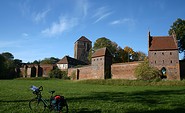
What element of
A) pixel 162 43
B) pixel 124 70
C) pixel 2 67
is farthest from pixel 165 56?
pixel 2 67

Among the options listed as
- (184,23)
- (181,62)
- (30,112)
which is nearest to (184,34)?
(184,23)

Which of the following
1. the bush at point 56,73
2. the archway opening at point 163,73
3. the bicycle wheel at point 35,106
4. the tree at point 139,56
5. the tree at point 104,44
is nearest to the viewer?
the bicycle wheel at point 35,106

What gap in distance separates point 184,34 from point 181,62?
11159 mm

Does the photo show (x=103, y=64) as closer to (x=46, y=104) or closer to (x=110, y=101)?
(x=110, y=101)

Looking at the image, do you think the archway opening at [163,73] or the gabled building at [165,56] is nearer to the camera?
the gabled building at [165,56]

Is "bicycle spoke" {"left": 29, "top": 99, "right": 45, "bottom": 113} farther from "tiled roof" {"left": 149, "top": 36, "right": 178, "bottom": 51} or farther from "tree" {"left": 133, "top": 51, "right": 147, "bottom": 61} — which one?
"tree" {"left": 133, "top": 51, "right": 147, "bottom": 61}

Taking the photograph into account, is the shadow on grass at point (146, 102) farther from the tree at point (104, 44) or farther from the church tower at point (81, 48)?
the church tower at point (81, 48)

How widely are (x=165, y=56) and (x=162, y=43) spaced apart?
3.17 m

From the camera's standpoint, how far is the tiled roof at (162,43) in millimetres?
43281

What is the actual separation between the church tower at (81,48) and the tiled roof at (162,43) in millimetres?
55667

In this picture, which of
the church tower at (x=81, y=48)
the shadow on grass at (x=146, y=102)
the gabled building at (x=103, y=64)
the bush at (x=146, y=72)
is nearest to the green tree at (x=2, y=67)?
the gabled building at (x=103, y=64)

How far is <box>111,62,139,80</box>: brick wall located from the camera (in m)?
44.8

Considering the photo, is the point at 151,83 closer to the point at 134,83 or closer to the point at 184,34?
the point at 134,83

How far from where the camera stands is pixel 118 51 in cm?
6931
